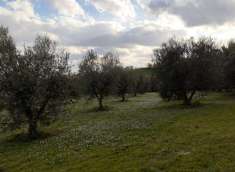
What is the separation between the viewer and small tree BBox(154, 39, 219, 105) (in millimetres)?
46719

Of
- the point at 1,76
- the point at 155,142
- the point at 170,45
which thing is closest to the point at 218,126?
the point at 155,142

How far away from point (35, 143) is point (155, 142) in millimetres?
9948

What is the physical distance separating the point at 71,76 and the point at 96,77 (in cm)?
2403

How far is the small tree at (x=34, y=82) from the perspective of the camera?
84.2ft

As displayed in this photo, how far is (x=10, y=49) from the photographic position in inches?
1150

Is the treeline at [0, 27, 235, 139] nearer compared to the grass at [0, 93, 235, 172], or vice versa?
the grass at [0, 93, 235, 172]

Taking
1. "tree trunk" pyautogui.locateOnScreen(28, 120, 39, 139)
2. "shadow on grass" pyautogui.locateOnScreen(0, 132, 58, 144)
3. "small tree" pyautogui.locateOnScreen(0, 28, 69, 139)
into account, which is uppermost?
"small tree" pyautogui.locateOnScreen(0, 28, 69, 139)

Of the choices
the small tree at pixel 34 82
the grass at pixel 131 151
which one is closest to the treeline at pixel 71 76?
the small tree at pixel 34 82

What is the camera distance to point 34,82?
26.1 m

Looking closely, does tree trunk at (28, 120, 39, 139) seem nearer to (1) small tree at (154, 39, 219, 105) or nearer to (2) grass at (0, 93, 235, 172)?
(2) grass at (0, 93, 235, 172)

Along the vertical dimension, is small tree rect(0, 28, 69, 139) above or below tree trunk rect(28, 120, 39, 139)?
above

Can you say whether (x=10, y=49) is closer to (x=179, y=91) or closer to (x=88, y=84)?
(x=88, y=84)

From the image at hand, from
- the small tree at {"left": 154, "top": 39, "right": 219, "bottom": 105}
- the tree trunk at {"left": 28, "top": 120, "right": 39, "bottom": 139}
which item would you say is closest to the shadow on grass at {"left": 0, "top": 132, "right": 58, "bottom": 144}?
the tree trunk at {"left": 28, "top": 120, "right": 39, "bottom": 139}

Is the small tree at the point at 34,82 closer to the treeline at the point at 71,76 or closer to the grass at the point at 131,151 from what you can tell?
the treeline at the point at 71,76
